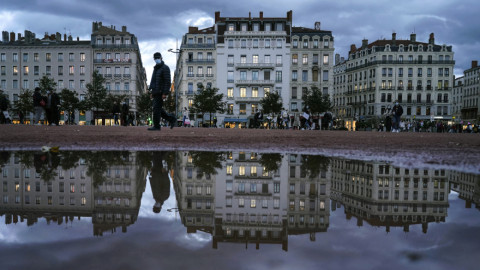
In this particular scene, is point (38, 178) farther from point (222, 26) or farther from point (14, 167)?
point (222, 26)

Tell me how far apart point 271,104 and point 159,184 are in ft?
191

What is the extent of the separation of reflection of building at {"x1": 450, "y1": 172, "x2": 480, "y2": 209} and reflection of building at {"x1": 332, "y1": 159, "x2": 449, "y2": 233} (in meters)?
0.07

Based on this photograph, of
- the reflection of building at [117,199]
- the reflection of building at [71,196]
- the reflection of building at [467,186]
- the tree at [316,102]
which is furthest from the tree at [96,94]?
the reflection of building at [467,186]

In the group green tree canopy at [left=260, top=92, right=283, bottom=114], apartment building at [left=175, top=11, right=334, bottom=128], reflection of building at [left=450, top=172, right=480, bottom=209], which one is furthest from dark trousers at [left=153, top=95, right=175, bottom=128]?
apartment building at [left=175, top=11, right=334, bottom=128]

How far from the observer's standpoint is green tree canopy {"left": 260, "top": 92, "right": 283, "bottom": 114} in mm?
60156

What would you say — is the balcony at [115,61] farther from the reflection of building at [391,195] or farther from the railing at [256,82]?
the reflection of building at [391,195]

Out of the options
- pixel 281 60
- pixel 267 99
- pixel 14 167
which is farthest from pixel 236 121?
pixel 14 167

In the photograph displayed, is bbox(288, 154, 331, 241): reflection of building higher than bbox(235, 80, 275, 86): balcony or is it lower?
lower

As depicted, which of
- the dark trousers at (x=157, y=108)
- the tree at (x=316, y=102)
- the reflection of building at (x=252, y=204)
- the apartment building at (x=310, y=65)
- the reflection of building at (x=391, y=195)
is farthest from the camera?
the apartment building at (x=310, y=65)

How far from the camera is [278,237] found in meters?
1.25

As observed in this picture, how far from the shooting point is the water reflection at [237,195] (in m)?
1.41

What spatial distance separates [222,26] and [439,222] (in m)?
69.6

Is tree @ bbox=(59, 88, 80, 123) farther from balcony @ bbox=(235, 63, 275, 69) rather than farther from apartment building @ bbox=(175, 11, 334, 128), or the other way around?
balcony @ bbox=(235, 63, 275, 69)

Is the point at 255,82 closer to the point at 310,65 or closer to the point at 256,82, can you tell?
the point at 256,82
